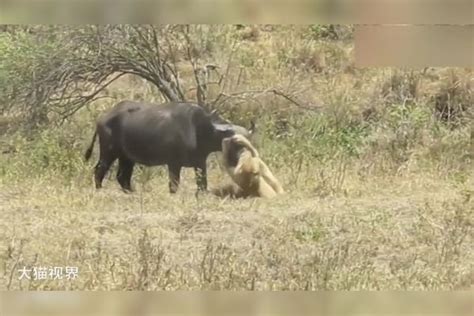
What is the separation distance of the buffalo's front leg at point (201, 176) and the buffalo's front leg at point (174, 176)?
3.4 inches

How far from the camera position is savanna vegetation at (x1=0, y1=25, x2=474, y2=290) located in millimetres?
5727

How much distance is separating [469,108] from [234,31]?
1.19 metres

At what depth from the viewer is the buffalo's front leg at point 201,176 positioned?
19.6ft

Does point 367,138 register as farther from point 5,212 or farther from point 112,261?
point 5,212

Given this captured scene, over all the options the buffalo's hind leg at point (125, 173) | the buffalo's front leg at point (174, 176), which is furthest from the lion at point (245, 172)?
the buffalo's hind leg at point (125, 173)

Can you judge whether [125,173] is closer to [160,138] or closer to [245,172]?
[160,138]

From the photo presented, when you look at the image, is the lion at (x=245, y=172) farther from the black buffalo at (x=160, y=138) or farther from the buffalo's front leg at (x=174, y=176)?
the buffalo's front leg at (x=174, y=176)

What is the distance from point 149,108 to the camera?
19.9 feet

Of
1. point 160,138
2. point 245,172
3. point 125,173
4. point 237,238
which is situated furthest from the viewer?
point 160,138

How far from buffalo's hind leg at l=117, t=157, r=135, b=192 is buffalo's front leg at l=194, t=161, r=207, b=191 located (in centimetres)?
30

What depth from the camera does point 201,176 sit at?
605 cm

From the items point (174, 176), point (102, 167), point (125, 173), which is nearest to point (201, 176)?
point (174, 176)

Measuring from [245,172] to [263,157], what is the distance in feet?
0.40
